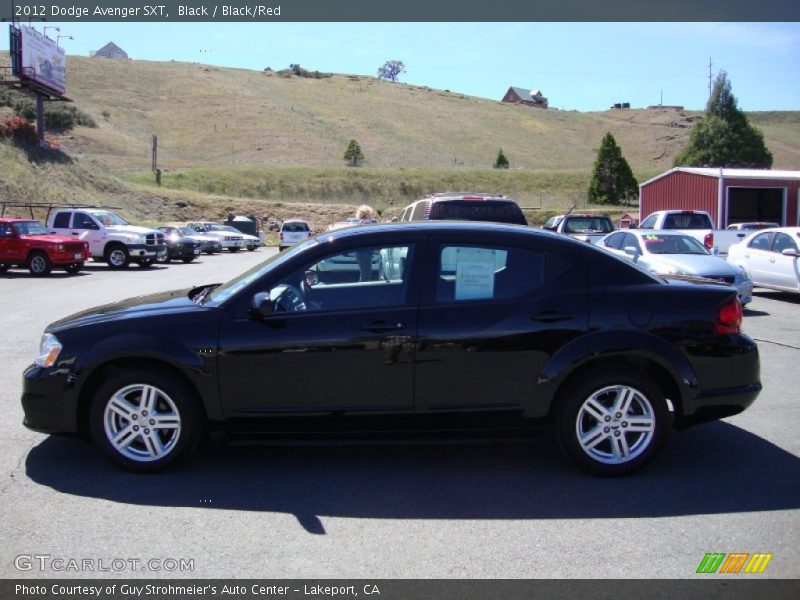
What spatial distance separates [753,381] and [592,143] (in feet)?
347

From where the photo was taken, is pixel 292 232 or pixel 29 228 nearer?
pixel 29 228

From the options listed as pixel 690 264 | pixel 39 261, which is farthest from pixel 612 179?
pixel 690 264

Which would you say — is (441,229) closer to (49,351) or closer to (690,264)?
(49,351)

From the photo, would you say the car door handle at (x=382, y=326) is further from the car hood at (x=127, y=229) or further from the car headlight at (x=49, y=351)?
the car hood at (x=127, y=229)

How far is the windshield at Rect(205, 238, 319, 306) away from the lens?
5.37 m

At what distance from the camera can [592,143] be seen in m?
106

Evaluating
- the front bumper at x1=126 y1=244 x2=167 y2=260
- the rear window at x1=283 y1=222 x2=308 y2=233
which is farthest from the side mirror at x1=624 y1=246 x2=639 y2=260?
the rear window at x1=283 y1=222 x2=308 y2=233

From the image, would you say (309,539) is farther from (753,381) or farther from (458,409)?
(753,381)

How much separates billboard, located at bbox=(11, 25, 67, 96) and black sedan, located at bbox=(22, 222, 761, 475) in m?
42.0

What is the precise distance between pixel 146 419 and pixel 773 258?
14097 mm

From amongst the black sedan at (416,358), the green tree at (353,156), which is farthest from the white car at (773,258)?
the green tree at (353,156)

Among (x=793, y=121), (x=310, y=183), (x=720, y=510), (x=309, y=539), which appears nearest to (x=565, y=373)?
(x=720, y=510)

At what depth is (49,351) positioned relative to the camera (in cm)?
532

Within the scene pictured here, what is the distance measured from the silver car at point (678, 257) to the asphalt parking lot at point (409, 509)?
22.3 ft
